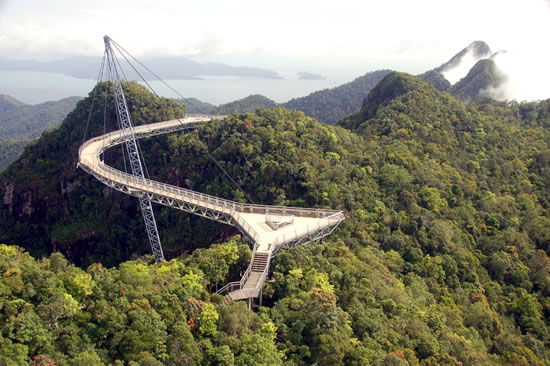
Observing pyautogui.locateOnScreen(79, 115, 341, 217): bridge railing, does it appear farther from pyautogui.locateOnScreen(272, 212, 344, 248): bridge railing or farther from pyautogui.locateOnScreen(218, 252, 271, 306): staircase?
pyautogui.locateOnScreen(218, 252, 271, 306): staircase

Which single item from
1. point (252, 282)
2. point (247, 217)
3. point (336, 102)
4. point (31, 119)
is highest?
point (336, 102)

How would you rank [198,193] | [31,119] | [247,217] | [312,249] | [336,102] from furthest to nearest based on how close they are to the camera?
[31,119], [336,102], [198,193], [247,217], [312,249]

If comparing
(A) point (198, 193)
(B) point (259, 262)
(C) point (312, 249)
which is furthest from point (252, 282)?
(A) point (198, 193)

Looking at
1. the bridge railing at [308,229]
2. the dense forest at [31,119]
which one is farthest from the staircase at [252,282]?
the dense forest at [31,119]

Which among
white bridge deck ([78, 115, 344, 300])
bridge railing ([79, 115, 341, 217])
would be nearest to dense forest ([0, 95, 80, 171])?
bridge railing ([79, 115, 341, 217])

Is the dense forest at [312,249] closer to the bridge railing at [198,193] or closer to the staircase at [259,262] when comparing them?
the staircase at [259,262]

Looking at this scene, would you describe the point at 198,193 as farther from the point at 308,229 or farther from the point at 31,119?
the point at 31,119
